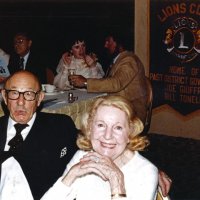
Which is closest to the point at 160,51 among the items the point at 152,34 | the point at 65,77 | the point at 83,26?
the point at 152,34

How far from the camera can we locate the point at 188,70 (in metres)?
5.90

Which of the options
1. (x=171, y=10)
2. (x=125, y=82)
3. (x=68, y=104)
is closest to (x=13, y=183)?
(x=68, y=104)

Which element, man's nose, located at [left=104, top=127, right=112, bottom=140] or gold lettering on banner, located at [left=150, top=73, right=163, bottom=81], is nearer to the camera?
man's nose, located at [left=104, top=127, right=112, bottom=140]

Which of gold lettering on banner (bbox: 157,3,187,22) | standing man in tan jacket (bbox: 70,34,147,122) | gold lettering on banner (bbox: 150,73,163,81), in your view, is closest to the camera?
standing man in tan jacket (bbox: 70,34,147,122)

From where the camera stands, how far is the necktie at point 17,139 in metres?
2.44

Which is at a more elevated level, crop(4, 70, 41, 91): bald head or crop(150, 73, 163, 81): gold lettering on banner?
crop(4, 70, 41, 91): bald head

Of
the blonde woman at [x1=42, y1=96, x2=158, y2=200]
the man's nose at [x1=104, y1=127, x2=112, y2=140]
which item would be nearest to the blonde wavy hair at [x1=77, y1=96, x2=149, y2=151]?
the blonde woman at [x1=42, y1=96, x2=158, y2=200]

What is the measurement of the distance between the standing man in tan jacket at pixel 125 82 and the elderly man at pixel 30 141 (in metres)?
1.91

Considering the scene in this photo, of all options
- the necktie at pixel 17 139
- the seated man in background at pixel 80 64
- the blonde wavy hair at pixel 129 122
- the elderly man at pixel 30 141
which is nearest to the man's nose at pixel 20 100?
the elderly man at pixel 30 141

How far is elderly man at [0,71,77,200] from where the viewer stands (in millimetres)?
2342

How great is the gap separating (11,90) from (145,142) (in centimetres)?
87

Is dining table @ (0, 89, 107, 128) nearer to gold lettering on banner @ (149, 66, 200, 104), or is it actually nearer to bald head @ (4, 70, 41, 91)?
bald head @ (4, 70, 41, 91)

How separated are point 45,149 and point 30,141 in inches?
3.8

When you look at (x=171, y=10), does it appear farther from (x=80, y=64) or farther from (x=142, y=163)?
(x=142, y=163)
